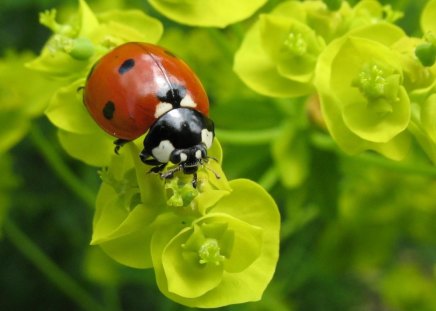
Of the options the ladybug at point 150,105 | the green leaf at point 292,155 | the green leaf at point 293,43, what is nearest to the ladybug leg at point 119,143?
the ladybug at point 150,105

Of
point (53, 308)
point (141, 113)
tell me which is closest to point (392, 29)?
point (141, 113)

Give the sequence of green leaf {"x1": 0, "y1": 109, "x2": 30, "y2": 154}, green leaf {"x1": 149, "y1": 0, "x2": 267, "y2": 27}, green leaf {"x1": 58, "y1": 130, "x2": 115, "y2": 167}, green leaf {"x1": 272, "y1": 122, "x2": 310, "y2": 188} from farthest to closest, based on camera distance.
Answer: green leaf {"x1": 0, "y1": 109, "x2": 30, "y2": 154}
green leaf {"x1": 272, "y1": 122, "x2": 310, "y2": 188}
green leaf {"x1": 149, "y1": 0, "x2": 267, "y2": 27}
green leaf {"x1": 58, "y1": 130, "x2": 115, "y2": 167}

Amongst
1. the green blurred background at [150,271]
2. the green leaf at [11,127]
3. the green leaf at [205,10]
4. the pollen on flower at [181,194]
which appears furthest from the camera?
the green blurred background at [150,271]

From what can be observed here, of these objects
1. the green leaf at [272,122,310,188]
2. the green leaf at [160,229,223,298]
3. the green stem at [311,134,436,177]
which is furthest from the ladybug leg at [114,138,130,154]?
the green stem at [311,134,436,177]

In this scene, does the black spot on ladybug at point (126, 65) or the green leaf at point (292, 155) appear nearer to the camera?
the black spot on ladybug at point (126, 65)

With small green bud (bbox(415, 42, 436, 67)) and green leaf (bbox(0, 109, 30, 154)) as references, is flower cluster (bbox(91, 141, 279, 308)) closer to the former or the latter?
small green bud (bbox(415, 42, 436, 67))

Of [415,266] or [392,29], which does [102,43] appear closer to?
[392,29]

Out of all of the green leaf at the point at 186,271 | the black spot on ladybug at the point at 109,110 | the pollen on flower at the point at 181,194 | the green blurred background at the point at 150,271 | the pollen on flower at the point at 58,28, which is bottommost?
the green blurred background at the point at 150,271

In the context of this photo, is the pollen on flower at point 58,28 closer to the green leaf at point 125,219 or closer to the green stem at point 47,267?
the green leaf at point 125,219
